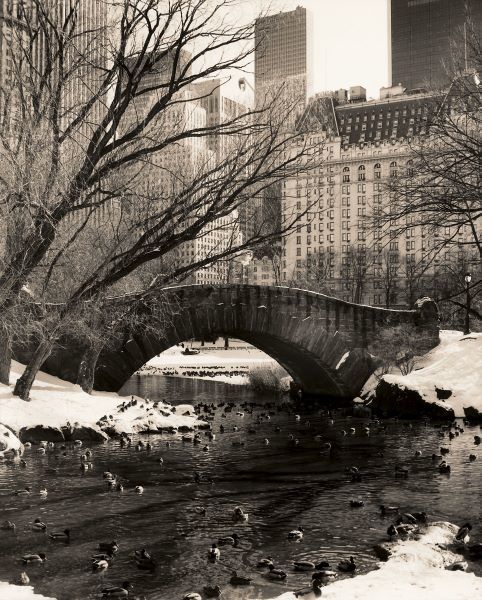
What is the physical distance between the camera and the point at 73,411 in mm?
22203

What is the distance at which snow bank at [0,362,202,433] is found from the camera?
20922mm

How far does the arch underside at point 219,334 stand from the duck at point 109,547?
55.7ft

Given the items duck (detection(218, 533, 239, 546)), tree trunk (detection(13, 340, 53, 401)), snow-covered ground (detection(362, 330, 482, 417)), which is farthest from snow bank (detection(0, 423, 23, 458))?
snow-covered ground (detection(362, 330, 482, 417))

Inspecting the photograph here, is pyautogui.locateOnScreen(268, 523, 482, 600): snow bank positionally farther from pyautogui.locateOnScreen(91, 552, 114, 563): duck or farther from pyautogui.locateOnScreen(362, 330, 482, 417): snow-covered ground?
pyautogui.locateOnScreen(362, 330, 482, 417): snow-covered ground

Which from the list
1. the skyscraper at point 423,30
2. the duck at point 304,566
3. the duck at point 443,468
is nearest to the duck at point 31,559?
the duck at point 304,566

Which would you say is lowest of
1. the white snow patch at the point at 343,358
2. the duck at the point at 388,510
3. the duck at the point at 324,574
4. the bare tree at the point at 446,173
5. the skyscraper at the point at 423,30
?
the duck at the point at 388,510

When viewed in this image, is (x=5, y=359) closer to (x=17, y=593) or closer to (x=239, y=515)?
(x=239, y=515)

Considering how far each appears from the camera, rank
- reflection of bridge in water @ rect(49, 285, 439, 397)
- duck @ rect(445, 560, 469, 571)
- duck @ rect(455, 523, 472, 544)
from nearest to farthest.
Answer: duck @ rect(445, 560, 469, 571) < duck @ rect(455, 523, 472, 544) < reflection of bridge in water @ rect(49, 285, 439, 397)

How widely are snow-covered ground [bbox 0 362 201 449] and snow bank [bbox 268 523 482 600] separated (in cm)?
1283

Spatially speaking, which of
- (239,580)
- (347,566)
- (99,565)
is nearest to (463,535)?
(347,566)

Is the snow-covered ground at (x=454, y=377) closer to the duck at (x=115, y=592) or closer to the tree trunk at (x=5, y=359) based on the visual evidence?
the tree trunk at (x=5, y=359)

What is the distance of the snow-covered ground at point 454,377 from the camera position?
91.8 feet

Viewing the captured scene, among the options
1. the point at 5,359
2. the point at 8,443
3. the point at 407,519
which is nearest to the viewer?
the point at 407,519

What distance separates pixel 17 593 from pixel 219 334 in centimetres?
2212
